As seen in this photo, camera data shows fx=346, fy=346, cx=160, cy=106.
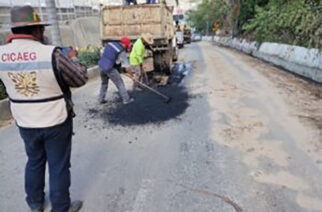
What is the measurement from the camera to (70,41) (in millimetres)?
17828

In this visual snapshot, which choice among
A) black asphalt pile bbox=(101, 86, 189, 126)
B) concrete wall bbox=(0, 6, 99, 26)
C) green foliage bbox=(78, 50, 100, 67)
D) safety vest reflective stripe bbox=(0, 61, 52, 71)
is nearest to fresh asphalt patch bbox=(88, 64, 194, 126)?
black asphalt pile bbox=(101, 86, 189, 126)

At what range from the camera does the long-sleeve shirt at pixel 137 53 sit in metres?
9.17

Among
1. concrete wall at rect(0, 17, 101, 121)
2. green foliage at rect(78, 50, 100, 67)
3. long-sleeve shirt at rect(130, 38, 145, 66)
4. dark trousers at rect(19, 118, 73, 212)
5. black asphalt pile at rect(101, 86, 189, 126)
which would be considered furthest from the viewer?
concrete wall at rect(0, 17, 101, 121)

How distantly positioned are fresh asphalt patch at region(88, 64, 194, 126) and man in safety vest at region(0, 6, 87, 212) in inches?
130

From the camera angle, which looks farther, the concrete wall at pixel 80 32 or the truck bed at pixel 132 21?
the concrete wall at pixel 80 32

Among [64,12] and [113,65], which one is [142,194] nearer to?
[113,65]

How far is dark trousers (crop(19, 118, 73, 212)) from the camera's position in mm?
3082

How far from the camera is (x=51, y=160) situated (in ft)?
10.3

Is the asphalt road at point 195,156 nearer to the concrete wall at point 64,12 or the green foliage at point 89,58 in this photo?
the green foliage at point 89,58

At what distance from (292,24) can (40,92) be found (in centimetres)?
1489

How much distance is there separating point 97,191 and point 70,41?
15.1 m

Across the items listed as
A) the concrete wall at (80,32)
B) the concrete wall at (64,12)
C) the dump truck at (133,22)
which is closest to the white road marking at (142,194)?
the dump truck at (133,22)

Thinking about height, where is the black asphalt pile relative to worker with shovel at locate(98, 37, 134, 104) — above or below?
below

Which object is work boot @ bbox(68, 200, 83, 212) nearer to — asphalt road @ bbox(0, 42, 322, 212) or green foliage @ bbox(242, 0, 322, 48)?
asphalt road @ bbox(0, 42, 322, 212)
